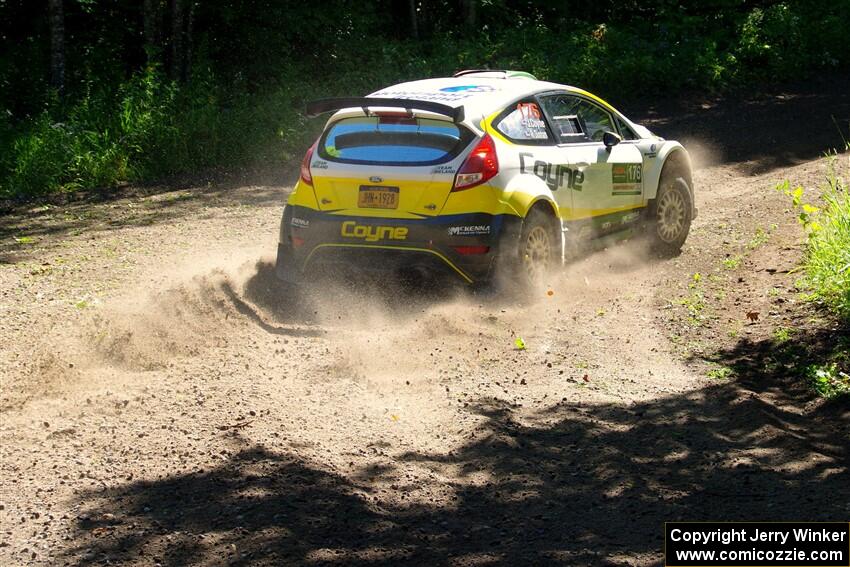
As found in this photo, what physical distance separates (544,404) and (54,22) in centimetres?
1346

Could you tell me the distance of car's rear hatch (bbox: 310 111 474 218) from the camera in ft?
28.9

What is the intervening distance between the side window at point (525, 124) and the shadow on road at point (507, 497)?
9.95 ft

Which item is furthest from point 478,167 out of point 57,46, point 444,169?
point 57,46

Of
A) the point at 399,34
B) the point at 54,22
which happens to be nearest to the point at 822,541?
the point at 54,22

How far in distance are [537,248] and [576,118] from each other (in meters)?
1.66

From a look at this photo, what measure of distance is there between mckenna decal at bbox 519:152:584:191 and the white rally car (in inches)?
0.5

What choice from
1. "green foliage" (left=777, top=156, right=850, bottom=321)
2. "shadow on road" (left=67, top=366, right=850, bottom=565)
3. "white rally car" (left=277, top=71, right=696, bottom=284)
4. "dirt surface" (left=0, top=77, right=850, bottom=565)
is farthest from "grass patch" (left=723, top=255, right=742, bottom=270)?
"shadow on road" (left=67, top=366, right=850, bottom=565)

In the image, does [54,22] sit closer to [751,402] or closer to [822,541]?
[751,402]

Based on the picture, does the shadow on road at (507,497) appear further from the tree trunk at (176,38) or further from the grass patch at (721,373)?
the tree trunk at (176,38)

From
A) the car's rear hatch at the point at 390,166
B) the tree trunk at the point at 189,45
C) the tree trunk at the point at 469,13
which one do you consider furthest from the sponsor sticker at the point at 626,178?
the tree trunk at the point at 469,13

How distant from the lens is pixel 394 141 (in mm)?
9023

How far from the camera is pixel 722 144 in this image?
60.2 feet

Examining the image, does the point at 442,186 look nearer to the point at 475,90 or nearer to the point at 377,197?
the point at 377,197

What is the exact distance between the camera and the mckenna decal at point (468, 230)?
877 centimetres
